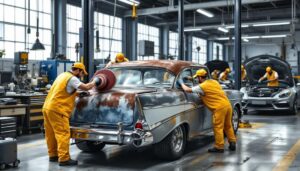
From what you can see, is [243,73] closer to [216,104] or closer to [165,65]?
[216,104]

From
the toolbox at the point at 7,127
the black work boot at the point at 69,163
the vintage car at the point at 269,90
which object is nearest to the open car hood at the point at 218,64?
the vintage car at the point at 269,90

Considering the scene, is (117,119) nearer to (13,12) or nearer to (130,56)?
(13,12)

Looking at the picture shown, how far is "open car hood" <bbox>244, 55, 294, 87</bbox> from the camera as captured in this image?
14.8 m

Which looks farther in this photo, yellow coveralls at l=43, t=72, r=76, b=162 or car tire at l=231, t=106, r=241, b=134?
car tire at l=231, t=106, r=241, b=134

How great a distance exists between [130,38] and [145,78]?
73.2ft

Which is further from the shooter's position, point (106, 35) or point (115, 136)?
point (106, 35)

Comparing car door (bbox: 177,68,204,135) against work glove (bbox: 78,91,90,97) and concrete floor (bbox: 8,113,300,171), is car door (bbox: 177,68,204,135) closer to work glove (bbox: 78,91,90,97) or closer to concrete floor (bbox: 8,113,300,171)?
concrete floor (bbox: 8,113,300,171)

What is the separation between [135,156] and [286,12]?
77.8 feet

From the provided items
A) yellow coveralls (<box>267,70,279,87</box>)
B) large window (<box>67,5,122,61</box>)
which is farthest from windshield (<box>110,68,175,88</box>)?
large window (<box>67,5,122,61</box>)

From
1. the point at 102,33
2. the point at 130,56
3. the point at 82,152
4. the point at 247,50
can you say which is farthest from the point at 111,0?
the point at 247,50

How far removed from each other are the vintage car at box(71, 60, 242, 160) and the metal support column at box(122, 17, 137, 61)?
848 inches

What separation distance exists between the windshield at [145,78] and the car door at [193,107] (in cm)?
26

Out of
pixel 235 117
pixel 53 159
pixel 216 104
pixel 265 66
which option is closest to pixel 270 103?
pixel 265 66

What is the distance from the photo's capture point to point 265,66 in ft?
50.1
